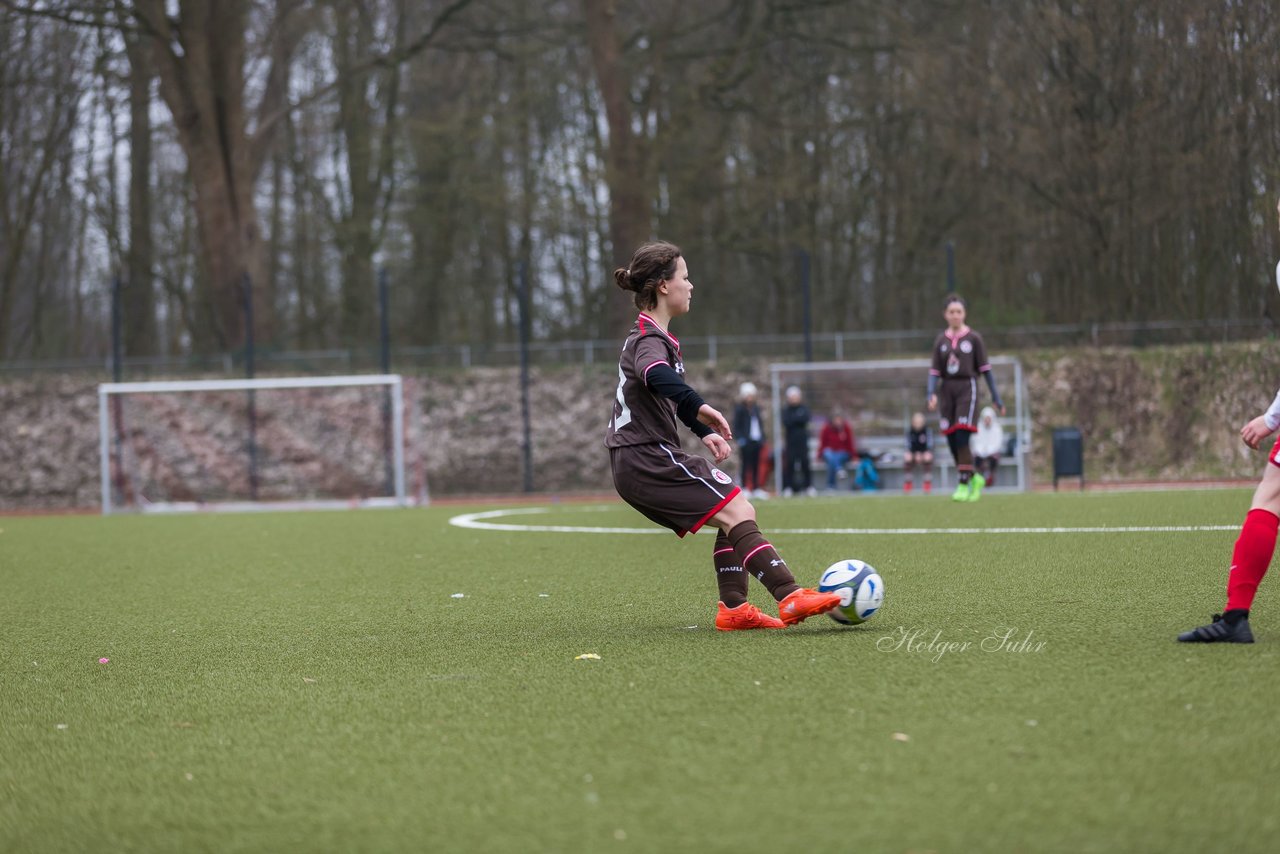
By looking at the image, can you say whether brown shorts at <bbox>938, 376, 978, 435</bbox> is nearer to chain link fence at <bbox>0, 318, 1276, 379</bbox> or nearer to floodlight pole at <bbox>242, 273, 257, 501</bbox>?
chain link fence at <bbox>0, 318, 1276, 379</bbox>

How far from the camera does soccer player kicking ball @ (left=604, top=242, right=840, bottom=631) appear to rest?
18.3ft

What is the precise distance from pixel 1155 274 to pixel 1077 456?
549cm

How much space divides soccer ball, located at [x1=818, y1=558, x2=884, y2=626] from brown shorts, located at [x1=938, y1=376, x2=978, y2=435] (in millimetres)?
8437

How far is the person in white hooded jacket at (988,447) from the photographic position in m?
19.4

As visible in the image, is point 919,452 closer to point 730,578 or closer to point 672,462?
point 730,578

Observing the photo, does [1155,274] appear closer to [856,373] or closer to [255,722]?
[856,373]

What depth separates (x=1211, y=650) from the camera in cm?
464

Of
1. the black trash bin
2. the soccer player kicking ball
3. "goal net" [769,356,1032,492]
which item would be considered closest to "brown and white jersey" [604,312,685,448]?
the soccer player kicking ball

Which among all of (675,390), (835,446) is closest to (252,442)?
(835,446)

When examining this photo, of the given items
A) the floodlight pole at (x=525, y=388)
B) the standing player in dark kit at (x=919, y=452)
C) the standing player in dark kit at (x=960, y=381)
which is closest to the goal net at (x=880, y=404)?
the standing player in dark kit at (x=919, y=452)

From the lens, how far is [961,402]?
13805 mm

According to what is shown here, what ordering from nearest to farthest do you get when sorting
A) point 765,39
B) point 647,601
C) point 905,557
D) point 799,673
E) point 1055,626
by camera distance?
point 799,673
point 1055,626
point 647,601
point 905,557
point 765,39

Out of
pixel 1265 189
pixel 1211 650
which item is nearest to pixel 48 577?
pixel 1211 650

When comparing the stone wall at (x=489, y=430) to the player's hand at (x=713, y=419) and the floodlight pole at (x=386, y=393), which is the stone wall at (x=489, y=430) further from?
the player's hand at (x=713, y=419)
